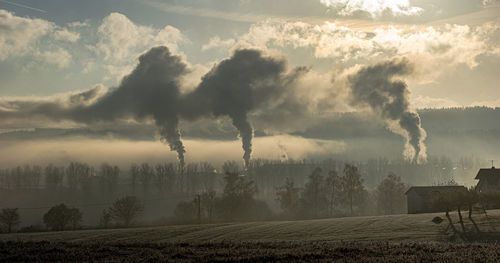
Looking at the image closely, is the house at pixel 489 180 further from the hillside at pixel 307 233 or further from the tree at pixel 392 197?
the hillside at pixel 307 233

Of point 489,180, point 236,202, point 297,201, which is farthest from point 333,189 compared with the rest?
point 489,180

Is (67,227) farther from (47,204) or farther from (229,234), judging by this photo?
(47,204)

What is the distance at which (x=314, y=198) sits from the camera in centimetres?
13500

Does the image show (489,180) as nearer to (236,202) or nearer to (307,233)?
(236,202)

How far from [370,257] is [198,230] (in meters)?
48.0

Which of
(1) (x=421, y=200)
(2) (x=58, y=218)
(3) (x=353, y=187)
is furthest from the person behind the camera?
(3) (x=353, y=187)

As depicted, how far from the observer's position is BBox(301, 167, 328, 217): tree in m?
132

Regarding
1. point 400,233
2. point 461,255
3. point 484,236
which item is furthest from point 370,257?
point 484,236

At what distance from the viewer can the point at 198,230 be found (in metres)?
70.2

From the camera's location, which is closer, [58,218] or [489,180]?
[58,218]

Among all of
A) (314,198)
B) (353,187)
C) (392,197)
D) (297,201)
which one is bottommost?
(297,201)

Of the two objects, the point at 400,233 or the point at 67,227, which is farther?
the point at 67,227

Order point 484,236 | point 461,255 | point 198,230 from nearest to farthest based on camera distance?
point 461,255 < point 484,236 < point 198,230

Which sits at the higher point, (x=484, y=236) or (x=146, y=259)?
(x=146, y=259)
